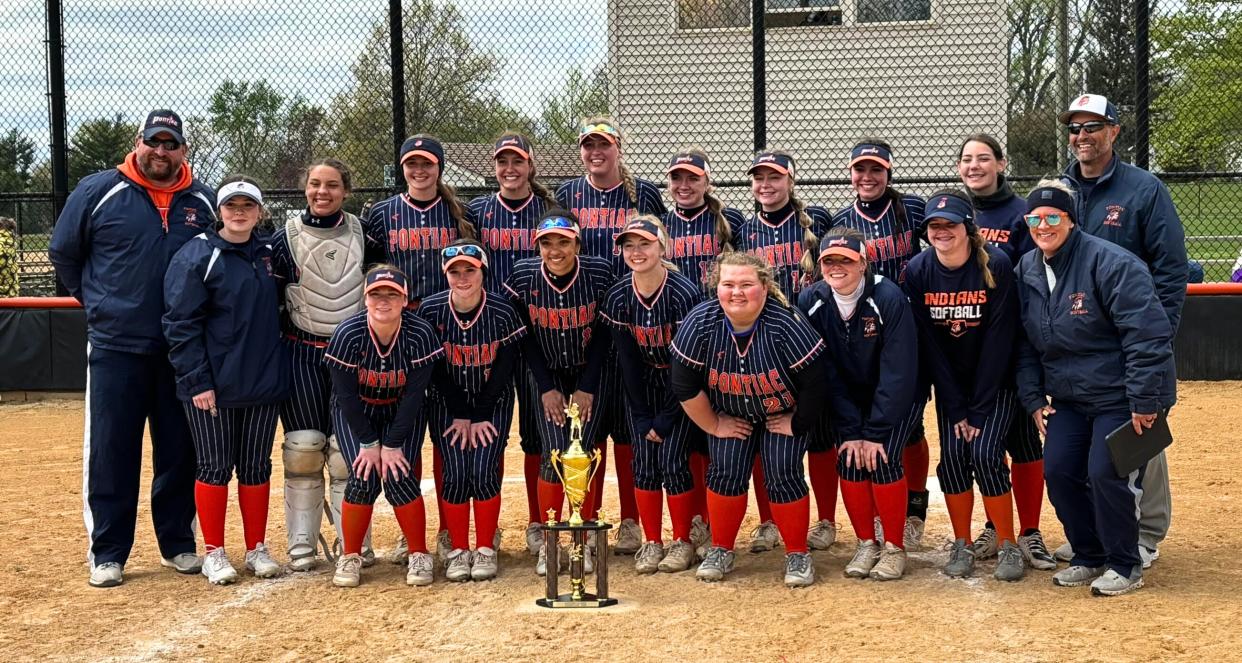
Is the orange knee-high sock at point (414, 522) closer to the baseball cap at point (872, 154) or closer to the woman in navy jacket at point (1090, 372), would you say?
the baseball cap at point (872, 154)

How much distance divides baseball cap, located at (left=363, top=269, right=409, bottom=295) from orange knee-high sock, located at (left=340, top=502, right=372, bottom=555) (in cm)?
90

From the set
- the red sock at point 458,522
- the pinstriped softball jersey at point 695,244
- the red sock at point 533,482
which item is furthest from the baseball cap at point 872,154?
the red sock at point 458,522

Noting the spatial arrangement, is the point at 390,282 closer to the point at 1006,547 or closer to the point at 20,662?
the point at 20,662

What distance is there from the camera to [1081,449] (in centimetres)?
491

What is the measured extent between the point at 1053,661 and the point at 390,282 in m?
2.80

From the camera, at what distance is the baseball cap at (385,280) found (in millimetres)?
5047

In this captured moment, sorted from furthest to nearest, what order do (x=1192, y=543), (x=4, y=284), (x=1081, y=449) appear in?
(x=4, y=284) → (x=1192, y=543) → (x=1081, y=449)

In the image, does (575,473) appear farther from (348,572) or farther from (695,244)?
(695,244)

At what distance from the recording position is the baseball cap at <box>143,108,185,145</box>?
5.30m

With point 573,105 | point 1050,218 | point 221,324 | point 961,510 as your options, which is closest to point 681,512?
point 961,510

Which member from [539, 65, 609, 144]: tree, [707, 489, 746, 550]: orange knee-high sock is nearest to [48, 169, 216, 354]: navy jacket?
[707, 489, 746, 550]: orange knee-high sock

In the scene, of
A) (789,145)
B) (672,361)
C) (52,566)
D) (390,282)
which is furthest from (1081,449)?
(789,145)

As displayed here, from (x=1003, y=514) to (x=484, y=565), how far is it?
2.15 metres

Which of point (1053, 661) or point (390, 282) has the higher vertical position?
point (390, 282)
